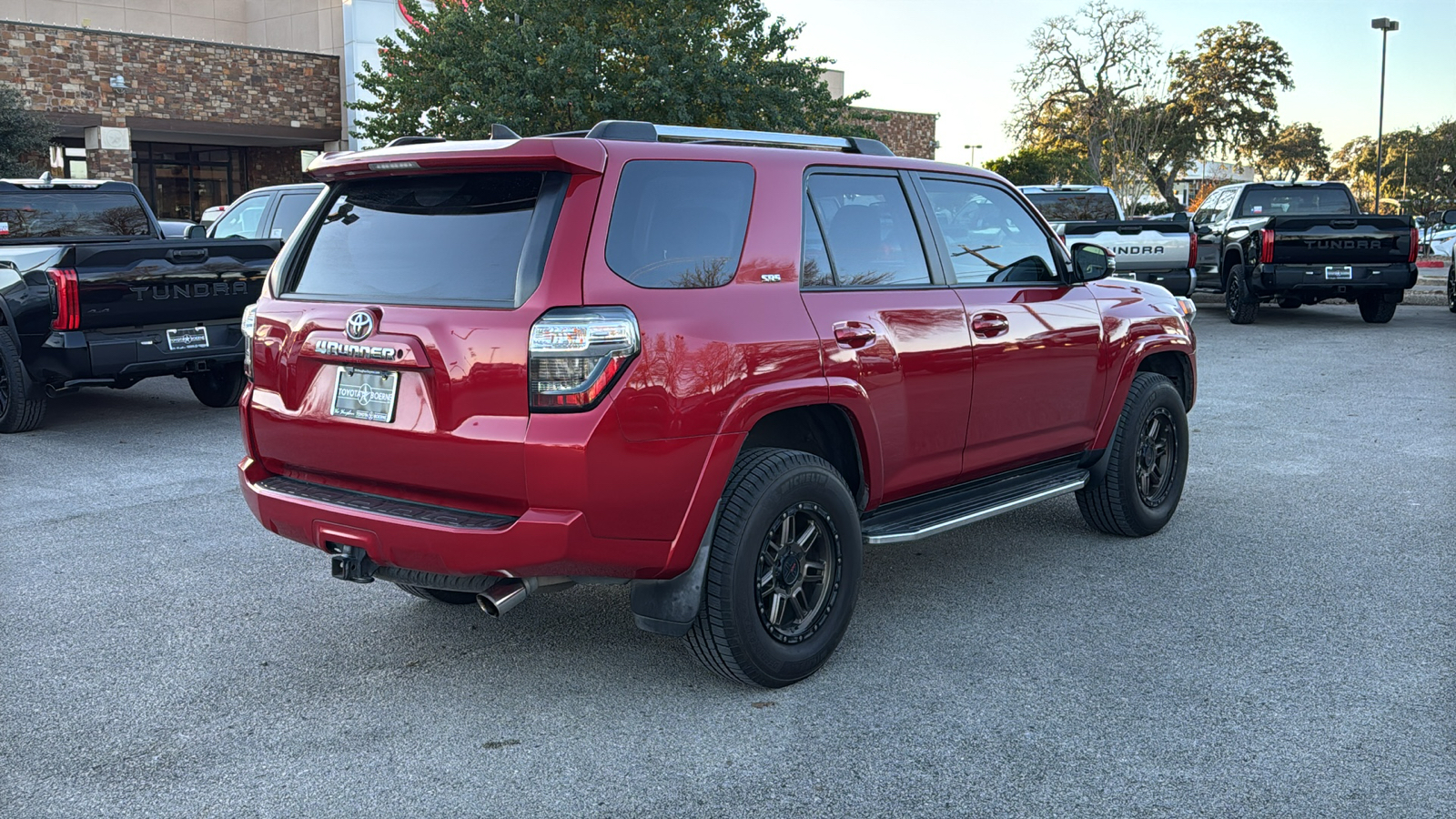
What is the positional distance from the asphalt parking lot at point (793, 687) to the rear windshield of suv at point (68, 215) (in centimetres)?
469

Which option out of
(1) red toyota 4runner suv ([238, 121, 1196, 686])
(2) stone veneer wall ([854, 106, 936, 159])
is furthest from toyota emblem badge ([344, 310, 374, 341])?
(2) stone veneer wall ([854, 106, 936, 159])

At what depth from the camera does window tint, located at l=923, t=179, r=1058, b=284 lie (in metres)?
5.10

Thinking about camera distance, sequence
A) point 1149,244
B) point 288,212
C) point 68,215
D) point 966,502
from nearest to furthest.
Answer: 1. point 966,502
2. point 68,215
3. point 288,212
4. point 1149,244

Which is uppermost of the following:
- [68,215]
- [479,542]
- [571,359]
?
[68,215]

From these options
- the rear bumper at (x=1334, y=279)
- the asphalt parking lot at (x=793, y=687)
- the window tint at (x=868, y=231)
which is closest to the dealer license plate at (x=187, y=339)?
the asphalt parking lot at (x=793, y=687)

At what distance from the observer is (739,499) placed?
393 cm

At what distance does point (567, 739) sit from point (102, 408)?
27.3ft

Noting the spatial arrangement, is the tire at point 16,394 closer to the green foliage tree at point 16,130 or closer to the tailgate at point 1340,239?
the tailgate at point 1340,239

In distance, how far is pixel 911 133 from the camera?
48469mm

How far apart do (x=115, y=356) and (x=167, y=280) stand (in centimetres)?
64

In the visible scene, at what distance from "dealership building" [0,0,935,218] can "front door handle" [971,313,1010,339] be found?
22.2 m

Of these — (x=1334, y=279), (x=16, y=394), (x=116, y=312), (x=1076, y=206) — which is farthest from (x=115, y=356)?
(x=1334, y=279)

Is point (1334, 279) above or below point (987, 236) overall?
below

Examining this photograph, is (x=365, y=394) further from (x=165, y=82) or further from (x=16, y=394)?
(x=165, y=82)
